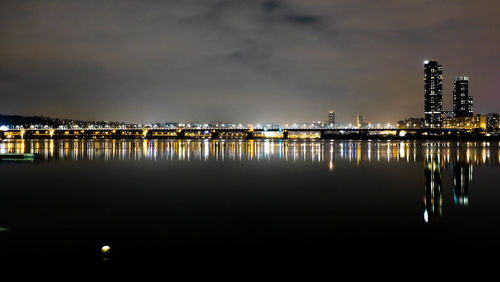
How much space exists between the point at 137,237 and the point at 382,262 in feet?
18.5

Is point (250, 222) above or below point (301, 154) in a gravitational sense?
below

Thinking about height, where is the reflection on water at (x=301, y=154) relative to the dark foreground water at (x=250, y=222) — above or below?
above

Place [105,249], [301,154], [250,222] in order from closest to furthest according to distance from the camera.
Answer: [105,249] → [250,222] → [301,154]

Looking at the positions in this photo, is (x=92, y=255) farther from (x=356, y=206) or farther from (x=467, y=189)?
(x=467, y=189)

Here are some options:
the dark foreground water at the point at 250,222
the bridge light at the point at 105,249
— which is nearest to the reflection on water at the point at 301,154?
the dark foreground water at the point at 250,222

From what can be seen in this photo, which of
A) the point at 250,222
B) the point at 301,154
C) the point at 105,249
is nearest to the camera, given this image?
the point at 105,249

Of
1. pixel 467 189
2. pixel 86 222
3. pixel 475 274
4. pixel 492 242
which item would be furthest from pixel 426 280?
pixel 467 189

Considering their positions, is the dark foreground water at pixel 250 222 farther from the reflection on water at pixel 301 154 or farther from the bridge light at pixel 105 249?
the reflection on water at pixel 301 154

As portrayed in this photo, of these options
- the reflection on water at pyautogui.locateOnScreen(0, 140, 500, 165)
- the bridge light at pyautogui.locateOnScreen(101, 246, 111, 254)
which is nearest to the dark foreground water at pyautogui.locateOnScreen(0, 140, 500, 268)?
the bridge light at pyautogui.locateOnScreen(101, 246, 111, 254)

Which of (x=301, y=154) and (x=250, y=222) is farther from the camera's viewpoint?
(x=301, y=154)

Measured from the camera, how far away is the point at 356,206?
15.3m

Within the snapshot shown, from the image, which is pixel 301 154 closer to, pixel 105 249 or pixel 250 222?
pixel 250 222

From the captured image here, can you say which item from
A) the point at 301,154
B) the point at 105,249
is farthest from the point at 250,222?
the point at 301,154

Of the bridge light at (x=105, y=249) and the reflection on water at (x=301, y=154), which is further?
the reflection on water at (x=301, y=154)
